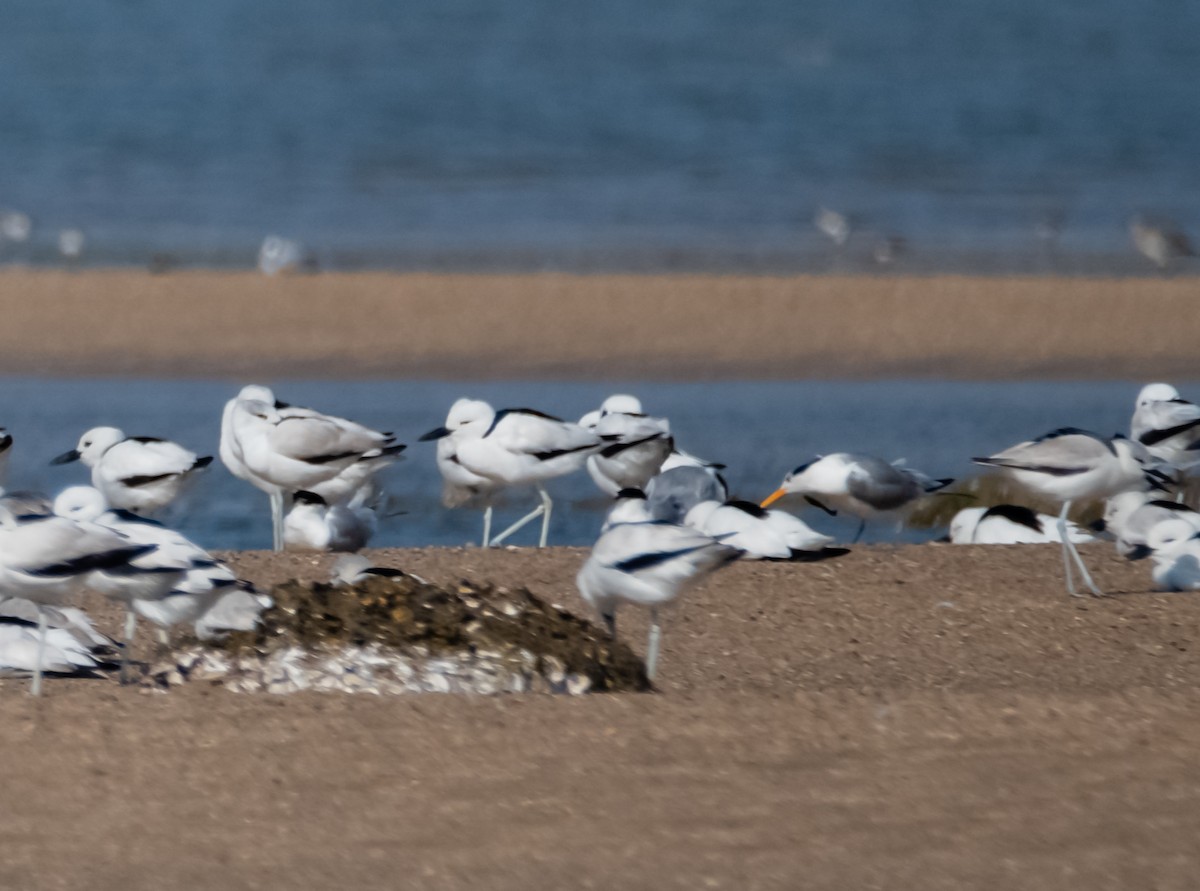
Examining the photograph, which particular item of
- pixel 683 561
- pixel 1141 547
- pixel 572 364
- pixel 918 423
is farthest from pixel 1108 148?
pixel 683 561

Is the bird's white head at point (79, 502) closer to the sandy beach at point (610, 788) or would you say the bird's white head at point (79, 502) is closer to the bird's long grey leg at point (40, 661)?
the sandy beach at point (610, 788)

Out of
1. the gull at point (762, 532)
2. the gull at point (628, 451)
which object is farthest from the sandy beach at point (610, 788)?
the gull at point (628, 451)

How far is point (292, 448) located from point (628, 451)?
207 centimetres

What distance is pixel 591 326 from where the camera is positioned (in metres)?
22.2

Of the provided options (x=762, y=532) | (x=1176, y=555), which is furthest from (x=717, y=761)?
(x=1176, y=555)

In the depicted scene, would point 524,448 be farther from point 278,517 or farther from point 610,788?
point 610,788

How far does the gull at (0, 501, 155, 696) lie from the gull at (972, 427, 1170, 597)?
427 centimetres

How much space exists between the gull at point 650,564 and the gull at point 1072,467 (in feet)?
8.65

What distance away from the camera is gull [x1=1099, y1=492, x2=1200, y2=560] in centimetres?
982

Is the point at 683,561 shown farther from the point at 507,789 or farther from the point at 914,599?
the point at 914,599

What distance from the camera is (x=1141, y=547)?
32.7ft

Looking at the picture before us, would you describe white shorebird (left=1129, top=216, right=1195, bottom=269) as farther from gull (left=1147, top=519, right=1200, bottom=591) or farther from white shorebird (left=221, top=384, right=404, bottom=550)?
white shorebird (left=221, top=384, right=404, bottom=550)

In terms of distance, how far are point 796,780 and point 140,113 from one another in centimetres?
3765

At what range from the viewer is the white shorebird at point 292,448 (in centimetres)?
1073
